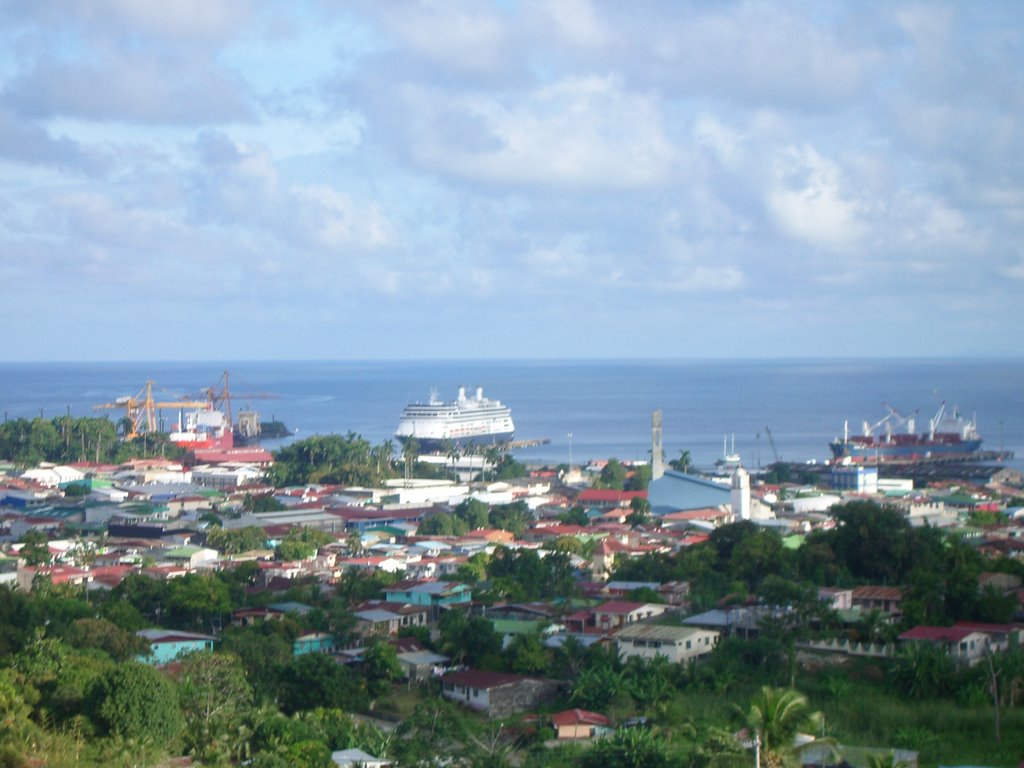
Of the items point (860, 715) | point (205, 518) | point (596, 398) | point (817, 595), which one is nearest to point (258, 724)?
point (860, 715)

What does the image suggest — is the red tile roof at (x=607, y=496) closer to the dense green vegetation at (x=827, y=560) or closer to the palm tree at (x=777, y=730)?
the dense green vegetation at (x=827, y=560)

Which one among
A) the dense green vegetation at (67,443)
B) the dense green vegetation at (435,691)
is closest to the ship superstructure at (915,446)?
the dense green vegetation at (67,443)

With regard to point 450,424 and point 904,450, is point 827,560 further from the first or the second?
point 450,424

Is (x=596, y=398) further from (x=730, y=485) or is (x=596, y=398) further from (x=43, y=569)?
(x=43, y=569)

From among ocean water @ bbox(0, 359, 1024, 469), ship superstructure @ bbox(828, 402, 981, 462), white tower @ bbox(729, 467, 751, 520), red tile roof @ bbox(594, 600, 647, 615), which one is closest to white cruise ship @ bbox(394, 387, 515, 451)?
ocean water @ bbox(0, 359, 1024, 469)

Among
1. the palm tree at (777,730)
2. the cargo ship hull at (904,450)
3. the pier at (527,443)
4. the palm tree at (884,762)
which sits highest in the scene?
the palm tree at (777,730)

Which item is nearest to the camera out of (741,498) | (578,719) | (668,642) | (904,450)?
(578,719)

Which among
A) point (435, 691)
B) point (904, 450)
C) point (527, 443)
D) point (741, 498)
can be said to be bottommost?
point (527, 443)

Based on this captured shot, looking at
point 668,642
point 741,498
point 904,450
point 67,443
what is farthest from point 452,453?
point 668,642
